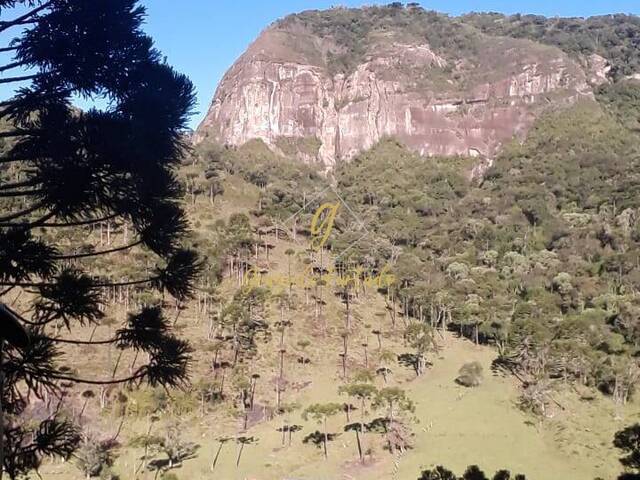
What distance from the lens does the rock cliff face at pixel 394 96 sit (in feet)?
299

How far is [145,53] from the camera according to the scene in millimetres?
5547

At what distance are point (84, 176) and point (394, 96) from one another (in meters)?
95.5

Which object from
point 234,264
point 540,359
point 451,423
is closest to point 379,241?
point 234,264

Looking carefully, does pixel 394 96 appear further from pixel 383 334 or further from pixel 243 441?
pixel 243 441

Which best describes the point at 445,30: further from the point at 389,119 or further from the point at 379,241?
the point at 379,241

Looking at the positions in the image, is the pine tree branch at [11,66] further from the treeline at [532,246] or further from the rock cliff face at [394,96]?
the rock cliff face at [394,96]

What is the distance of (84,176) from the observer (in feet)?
14.8

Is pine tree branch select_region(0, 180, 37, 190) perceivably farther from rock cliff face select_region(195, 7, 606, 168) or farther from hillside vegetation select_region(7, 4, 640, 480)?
rock cliff face select_region(195, 7, 606, 168)

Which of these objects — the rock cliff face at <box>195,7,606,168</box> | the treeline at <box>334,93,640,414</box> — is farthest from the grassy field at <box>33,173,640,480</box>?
the rock cliff face at <box>195,7,606,168</box>

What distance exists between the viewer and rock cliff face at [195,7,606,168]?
91000mm

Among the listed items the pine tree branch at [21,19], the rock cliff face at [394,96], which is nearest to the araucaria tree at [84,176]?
the pine tree branch at [21,19]

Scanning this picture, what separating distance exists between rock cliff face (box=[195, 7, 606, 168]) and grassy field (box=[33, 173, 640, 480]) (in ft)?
206

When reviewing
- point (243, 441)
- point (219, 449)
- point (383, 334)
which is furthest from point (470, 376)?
point (219, 449)

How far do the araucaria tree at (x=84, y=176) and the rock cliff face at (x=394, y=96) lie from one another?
288ft
